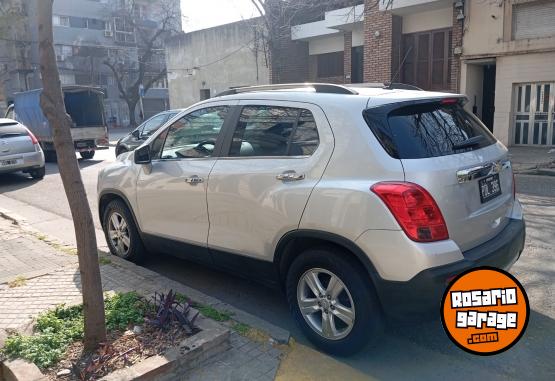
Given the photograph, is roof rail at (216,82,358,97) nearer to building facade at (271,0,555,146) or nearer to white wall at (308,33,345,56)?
building facade at (271,0,555,146)

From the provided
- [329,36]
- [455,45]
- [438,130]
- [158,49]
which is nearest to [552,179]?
[455,45]

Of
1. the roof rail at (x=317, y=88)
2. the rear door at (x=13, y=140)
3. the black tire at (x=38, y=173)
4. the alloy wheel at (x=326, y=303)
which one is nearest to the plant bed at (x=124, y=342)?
the alloy wheel at (x=326, y=303)

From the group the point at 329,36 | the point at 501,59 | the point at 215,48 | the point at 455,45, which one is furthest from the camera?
the point at 215,48

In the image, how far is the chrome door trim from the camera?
118 inches

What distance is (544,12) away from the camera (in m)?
13.1

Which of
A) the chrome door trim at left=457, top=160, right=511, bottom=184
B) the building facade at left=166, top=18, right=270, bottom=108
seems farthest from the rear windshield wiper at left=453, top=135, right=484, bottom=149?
the building facade at left=166, top=18, right=270, bottom=108

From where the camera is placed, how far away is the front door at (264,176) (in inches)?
129

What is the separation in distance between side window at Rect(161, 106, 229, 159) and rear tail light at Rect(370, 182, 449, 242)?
1755mm

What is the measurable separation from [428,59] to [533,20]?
12.8ft

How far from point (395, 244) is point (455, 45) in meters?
13.9

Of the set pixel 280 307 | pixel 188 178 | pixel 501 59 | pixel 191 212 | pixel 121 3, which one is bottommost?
pixel 280 307

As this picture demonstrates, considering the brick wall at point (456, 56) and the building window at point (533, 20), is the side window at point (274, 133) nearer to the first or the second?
the building window at point (533, 20)

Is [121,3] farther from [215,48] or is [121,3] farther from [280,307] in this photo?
[280,307]

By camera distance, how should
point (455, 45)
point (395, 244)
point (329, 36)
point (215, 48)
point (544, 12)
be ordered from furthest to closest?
point (215, 48) < point (329, 36) < point (455, 45) < point (544, 12) < point (395, 244)
